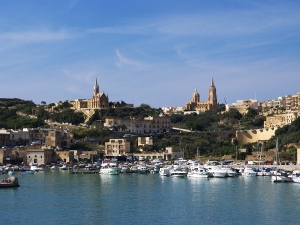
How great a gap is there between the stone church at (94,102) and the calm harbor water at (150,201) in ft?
130

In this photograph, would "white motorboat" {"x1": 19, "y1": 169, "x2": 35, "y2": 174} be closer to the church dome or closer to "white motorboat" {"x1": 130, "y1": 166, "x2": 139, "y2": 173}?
"white motorboat" {"x1": 130, "y1": 166, "x2": 139, "y2": 173}

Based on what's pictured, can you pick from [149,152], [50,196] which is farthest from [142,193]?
[149,152]

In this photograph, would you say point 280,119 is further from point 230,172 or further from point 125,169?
point 230,172

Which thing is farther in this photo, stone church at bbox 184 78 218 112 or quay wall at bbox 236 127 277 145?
stone church at bbox 184 78 218 112

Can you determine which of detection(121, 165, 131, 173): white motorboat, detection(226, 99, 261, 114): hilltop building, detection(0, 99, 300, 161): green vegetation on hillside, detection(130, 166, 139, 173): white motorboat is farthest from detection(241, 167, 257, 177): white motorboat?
detection(226, 99, 261, 114): hilltop building

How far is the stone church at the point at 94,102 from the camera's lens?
278ft

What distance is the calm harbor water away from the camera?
26.8 m

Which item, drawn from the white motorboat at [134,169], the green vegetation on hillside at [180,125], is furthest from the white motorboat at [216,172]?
the green vegetation on hillside at [180,125]

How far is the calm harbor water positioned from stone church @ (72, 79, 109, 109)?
39.6 m

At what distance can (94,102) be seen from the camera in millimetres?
85062

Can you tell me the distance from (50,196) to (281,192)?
12746 mm

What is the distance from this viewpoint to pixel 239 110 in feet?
322

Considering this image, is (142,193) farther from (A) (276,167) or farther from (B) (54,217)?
(A) (276,167)

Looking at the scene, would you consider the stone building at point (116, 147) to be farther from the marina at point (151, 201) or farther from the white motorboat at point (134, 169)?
the marina at point (151, 201)
